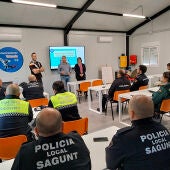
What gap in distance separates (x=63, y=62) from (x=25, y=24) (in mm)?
1814

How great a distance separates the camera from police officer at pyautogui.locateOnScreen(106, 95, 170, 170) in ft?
4.23

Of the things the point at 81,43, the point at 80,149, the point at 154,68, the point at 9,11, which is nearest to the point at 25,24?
the point at 9,11

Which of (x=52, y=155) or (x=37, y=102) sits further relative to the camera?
(x=37, y=102)

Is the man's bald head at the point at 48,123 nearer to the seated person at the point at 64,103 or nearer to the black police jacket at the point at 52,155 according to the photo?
the black police jacket at the point at 52,155

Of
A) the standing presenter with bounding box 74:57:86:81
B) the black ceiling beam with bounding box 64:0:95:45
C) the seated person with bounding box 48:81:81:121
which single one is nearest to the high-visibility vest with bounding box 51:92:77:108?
the seated person with bounding box 48:81:81:121

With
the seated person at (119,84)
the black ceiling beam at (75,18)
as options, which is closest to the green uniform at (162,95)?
the seated person at (119,84)

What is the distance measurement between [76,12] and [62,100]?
4681 millimetres

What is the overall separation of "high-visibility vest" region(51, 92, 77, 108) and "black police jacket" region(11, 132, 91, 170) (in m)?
1.48

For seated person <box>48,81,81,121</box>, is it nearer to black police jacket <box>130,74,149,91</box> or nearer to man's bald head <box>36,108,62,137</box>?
man's bald head <box>36,108,62,137</box>

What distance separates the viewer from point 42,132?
127 centimetres

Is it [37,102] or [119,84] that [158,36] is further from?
[37,102]

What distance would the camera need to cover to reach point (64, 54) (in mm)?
7605

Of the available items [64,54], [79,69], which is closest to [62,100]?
[79,69]

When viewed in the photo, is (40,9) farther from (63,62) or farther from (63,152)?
(63,152)
